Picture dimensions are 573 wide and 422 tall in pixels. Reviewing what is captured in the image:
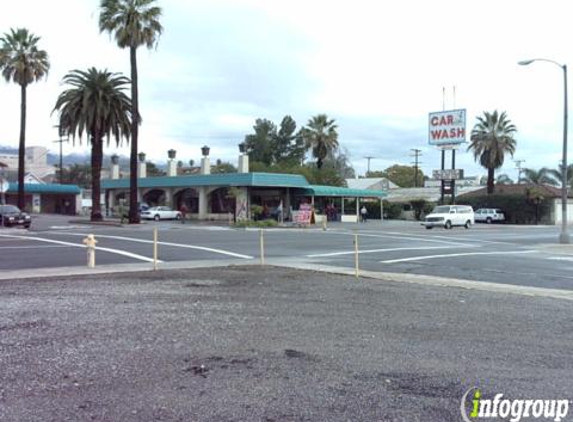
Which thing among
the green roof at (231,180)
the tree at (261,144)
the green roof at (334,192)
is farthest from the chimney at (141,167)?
the tree at (261,144)

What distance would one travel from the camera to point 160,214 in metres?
56.3

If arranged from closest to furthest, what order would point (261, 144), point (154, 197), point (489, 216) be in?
point (489, 216) < point (154, 197) < point (261, 144)

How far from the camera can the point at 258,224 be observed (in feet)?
142

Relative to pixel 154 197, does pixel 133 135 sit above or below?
above

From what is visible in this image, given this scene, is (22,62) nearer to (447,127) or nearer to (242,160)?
(242,160)

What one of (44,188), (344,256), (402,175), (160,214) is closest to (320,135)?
(160,214)

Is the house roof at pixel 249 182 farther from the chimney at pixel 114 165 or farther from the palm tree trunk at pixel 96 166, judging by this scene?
the palm tree trunk at pixel 96 166

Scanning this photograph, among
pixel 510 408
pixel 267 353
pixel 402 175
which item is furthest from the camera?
pixel 402 175

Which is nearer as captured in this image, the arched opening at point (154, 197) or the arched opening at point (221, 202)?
the arched opening at point (221, 202)

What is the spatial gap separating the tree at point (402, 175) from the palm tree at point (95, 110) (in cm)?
8263

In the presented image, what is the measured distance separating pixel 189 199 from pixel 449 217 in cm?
2781

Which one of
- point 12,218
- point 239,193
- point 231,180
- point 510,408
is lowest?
point 510,408

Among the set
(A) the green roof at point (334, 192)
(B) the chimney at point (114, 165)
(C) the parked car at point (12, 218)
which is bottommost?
(C) the parked car at point (12, 218)

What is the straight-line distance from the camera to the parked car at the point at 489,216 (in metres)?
66.1
